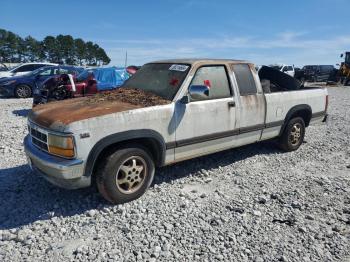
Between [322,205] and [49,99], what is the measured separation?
28.0 ft

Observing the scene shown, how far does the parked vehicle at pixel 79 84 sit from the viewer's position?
10320 millimetres

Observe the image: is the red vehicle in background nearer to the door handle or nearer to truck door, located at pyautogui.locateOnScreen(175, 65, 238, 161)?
truck door, located at pyautogui.locateOnScreen(175, 65, 238, 161)

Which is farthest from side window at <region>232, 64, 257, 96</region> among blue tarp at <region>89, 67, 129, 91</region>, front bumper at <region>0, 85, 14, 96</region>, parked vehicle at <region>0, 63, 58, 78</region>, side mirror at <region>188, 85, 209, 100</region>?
parked vehicle at <region>0, 63, 58, 78</region>

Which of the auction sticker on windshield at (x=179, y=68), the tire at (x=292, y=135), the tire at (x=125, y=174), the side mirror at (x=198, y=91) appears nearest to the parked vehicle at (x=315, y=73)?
the tire at (x=292, y=135)

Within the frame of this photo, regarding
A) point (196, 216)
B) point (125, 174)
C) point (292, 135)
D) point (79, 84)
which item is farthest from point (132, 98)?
point (79, 84)

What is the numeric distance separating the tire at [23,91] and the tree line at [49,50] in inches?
2579

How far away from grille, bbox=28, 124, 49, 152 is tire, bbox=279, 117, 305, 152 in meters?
4.35

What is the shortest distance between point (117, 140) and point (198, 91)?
1.29 meters

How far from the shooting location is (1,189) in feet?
15.1

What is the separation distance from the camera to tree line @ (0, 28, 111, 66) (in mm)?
80500

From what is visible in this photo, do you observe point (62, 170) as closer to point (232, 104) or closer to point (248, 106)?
point (232, 104)

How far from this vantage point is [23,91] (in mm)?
15039

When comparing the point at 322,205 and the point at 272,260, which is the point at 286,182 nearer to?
the point at 322,205

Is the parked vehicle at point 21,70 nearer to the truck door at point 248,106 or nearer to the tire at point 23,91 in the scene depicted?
the tire at point 23,91
